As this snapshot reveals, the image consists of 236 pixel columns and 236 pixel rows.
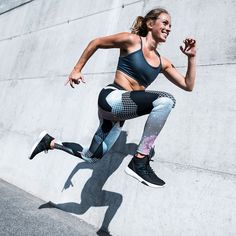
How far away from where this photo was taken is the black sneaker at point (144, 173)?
111 inches

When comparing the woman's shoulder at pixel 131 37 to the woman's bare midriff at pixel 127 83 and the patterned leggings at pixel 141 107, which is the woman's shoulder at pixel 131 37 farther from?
the patterned leggings at pixel 141 107

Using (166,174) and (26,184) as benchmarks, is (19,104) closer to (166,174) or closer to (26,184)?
(26,184)

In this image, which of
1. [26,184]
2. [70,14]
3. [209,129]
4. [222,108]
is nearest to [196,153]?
[209,129]

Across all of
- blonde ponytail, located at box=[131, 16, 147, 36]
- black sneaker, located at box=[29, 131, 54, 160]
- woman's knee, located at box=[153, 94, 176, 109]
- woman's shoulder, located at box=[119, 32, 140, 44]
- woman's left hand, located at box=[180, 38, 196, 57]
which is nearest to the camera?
woman's knee, located at box=[153, 94, 176, 109]

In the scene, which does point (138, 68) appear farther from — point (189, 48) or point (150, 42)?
point (189, 48)

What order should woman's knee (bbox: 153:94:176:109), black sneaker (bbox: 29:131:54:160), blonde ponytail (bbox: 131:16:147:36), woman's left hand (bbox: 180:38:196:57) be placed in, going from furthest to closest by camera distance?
black sneaker (bbox: 29:131:54:160) < blonde ponytail (bbox: 131:16:147:36) < woman's left hand (bbox: 180:38:196:57) < woman's knee (bbox: 153:94:176:109)

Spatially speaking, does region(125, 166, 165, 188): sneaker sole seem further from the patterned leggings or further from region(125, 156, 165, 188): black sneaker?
the patterned leggings

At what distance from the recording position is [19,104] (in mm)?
5785

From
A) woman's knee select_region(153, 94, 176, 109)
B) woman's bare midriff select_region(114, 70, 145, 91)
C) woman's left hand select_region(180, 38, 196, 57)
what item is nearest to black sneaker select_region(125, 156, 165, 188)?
woman's knee select_region(153, 94, 176, 109)

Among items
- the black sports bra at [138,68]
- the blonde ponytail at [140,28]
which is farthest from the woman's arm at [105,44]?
the blonde ponytail at [140,28]

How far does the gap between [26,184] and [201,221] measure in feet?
8.86

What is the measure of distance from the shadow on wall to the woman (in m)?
0.55

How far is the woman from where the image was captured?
2848 mm

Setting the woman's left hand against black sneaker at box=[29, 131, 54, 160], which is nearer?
the woman's left hand
